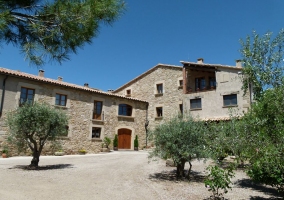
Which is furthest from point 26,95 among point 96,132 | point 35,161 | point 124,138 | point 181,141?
point 181,141

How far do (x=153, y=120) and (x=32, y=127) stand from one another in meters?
14.5

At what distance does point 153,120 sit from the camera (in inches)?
918

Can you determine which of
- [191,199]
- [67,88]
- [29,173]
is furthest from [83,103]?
[191,199]

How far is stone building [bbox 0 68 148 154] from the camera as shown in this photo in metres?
15.1

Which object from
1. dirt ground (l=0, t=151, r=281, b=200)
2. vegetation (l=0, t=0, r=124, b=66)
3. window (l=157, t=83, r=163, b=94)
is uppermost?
window (l=157, t=83, r=163, b=94)

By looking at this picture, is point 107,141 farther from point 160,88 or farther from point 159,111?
point 160,88

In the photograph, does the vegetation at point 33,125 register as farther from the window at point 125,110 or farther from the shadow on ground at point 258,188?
the window at point 125,110

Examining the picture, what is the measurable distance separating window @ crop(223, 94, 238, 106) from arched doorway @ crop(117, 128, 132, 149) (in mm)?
9229

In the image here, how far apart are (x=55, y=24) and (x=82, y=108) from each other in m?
15.2

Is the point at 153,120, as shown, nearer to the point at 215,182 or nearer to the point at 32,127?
the point at 32,127

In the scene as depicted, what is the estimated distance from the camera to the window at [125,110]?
2214 centimetres

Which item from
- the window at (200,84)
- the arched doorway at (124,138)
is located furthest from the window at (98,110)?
the window at (200,84)

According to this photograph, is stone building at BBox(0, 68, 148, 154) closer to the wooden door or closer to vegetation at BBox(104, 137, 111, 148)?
the wooden door

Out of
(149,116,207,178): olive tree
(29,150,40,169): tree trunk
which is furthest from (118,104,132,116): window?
(149,116,207,178): olive tree
